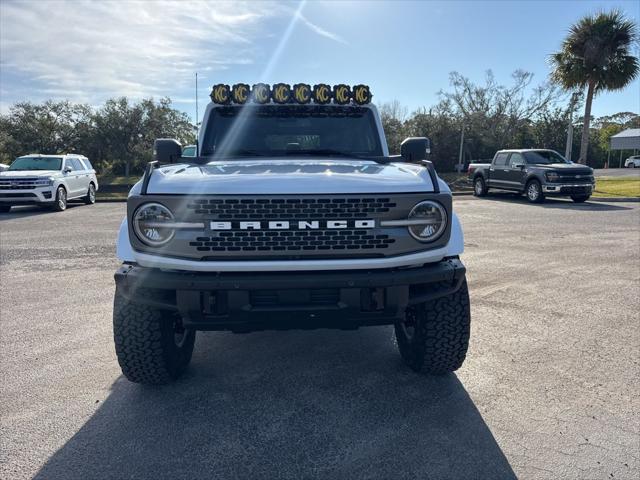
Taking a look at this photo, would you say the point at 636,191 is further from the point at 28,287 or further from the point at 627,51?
the point at 28,287

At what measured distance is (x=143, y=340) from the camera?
2.90 m

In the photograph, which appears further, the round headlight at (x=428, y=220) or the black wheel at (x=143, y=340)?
the black wheel at (x=143, y=340)

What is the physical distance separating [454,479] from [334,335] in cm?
194

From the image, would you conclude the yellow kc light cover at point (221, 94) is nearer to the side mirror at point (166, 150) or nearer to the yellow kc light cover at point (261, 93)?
the yellow kc light cover at point (261, 93)

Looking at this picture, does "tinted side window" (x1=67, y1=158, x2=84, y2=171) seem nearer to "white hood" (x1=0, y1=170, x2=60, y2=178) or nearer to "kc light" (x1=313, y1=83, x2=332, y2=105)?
"white hood" (x1=0, y1=170, x2=60, y2=178)

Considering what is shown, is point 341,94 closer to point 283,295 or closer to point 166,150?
point 166,150

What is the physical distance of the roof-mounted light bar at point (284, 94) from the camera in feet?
13.6

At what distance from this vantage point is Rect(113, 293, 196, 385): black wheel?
2883 mm

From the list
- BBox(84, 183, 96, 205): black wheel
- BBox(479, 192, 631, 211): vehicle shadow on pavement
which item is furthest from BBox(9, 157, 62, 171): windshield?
BBox(479, 192, 631, 211): vehicle shadow on pavement

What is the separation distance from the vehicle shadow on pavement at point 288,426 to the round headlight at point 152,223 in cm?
106

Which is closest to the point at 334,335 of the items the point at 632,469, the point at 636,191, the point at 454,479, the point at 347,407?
the point at 347,407

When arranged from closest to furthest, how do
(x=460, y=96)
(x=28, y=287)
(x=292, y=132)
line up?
(x=292, y=132)
(x=28, y=287)
(x=460, y=96)

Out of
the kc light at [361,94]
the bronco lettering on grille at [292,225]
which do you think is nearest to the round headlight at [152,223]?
the bronco lettering on grille at [292,225]

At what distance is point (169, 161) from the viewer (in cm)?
385
